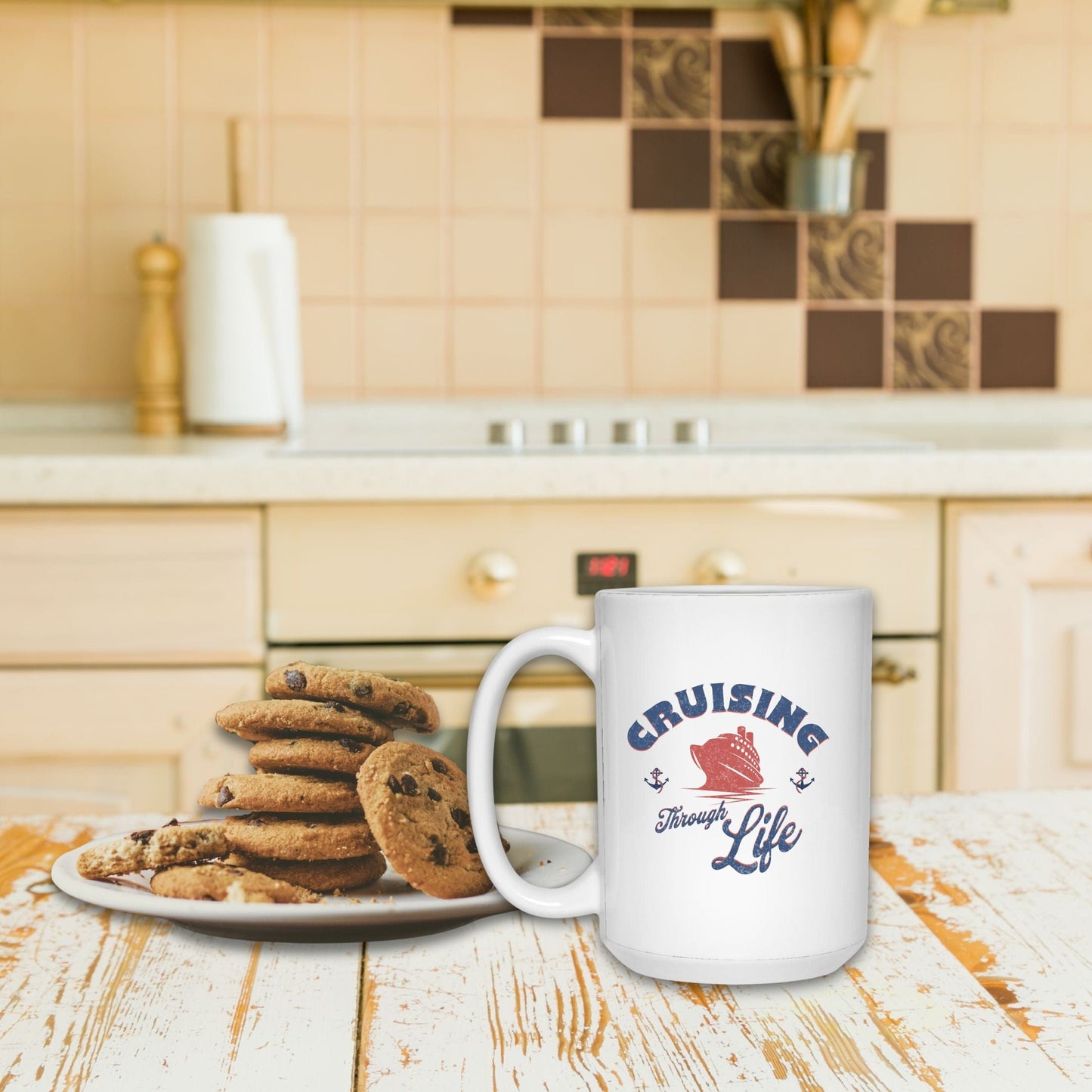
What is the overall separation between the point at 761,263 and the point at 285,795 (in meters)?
1.49

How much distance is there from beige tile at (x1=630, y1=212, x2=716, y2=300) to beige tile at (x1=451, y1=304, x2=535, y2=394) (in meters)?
0.16

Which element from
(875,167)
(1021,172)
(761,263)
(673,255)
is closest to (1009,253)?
(1021,172)

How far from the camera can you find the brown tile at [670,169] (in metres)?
1.72

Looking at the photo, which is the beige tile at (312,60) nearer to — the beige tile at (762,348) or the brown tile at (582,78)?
the brown tile at (582,78)

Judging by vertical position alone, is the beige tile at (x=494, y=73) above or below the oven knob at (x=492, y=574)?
above

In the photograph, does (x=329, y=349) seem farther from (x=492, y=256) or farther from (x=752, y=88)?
(x=752, y=88)

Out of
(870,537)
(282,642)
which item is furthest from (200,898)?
(870,537)

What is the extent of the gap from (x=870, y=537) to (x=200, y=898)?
0.98m

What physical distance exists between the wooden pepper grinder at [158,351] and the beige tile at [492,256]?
356mm

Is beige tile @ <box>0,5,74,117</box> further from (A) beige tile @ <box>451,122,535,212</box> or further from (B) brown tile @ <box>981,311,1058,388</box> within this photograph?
(B) brown tile @ <box>981,311,1058,388</box>

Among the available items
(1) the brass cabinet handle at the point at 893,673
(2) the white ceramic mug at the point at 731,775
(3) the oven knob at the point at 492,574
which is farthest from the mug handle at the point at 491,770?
(1) the brass cabinet handle at the point at 893,673

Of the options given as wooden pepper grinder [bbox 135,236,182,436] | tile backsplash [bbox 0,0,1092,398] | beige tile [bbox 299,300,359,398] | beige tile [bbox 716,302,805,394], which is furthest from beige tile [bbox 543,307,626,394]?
wooden pepper grinder [bbox 135,236,182,436]

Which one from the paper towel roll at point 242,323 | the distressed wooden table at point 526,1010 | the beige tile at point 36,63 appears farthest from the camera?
the beige tile at point 36,63

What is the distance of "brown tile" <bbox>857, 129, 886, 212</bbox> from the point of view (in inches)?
68.8
